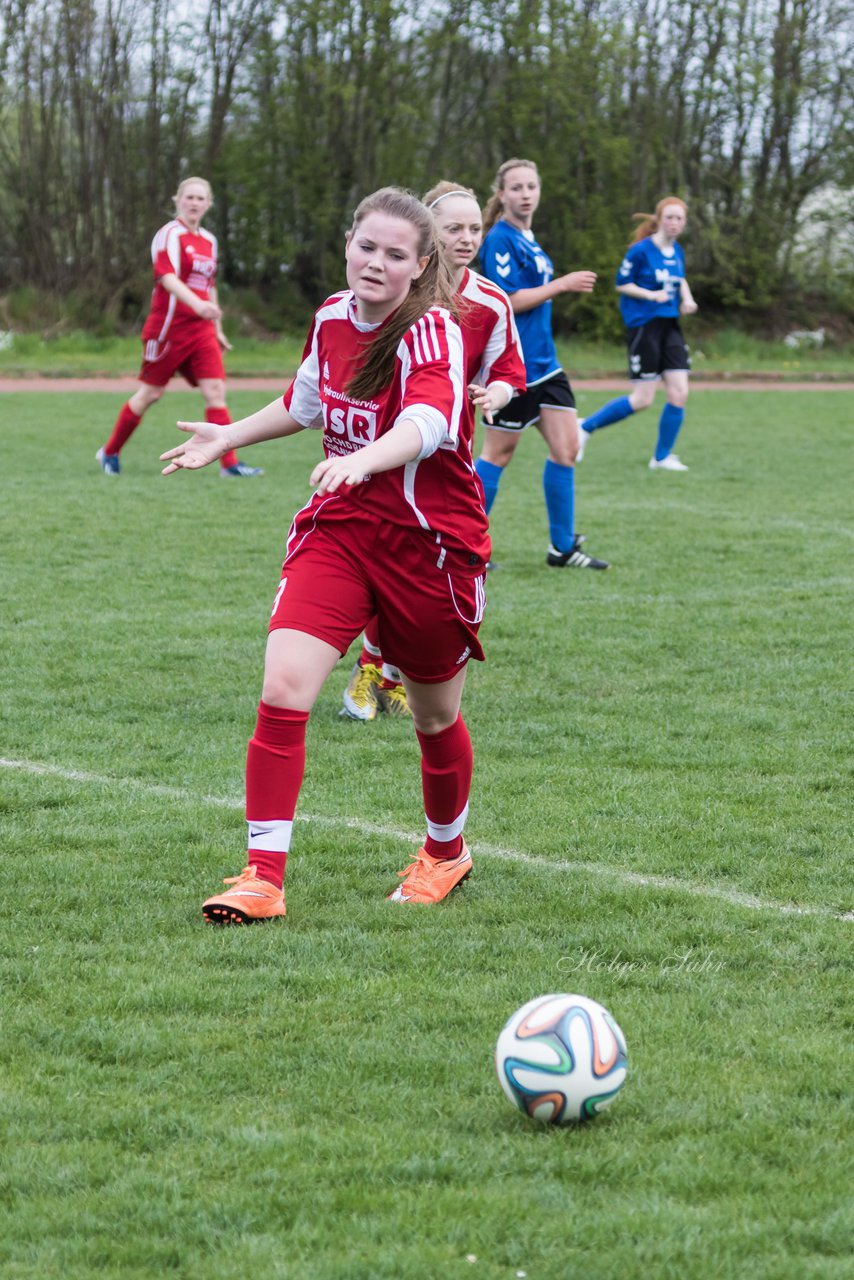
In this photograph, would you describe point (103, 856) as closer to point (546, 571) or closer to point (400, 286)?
point (400, 286)

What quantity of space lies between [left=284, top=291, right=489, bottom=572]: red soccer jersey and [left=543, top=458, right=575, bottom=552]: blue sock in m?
4.55

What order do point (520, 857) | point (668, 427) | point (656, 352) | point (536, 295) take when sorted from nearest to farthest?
1. point (520, 857)
2. point (536, 295)
3. point (656, 352)
4. point (668, 427)

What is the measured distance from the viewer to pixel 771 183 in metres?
28.0

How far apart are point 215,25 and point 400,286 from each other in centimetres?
2266

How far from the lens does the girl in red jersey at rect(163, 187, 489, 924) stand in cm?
371

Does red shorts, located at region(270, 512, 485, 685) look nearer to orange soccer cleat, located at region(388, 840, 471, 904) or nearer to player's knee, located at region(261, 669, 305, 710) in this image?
player's knee, located at region(261, 669, 305, 710)

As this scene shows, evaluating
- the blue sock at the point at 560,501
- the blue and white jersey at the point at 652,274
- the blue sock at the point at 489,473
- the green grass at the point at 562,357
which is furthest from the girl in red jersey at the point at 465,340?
the green grass at the point at 562,357

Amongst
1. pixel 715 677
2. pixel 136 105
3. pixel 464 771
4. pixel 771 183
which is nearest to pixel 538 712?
pixel 715 677

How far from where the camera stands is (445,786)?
404 cm

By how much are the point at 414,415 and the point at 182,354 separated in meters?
8.84

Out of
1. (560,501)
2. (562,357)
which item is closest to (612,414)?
(560,501)

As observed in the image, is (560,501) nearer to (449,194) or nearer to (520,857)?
(449,194)

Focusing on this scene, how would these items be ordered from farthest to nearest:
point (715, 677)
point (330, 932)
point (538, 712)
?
point (715, 677)
point (538, 712)
point (330, 932)

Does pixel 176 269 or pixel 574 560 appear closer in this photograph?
pixel 574 560
